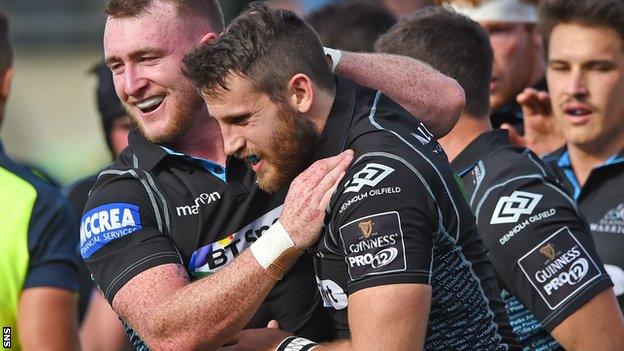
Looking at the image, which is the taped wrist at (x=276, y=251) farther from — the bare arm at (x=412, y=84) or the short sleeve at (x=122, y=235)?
the bare arm at (x=412, y=84)

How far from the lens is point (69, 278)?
17.4 feet

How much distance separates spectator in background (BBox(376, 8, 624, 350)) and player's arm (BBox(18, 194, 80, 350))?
5.09 ft

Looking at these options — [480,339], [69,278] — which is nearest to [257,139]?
[480,339]

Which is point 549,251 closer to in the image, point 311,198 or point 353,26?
point 311,198

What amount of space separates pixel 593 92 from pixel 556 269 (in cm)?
156

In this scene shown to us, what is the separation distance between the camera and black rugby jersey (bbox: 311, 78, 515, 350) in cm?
371

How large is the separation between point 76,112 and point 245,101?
714 inches

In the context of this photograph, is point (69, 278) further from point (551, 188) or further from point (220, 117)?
point (551, 188)

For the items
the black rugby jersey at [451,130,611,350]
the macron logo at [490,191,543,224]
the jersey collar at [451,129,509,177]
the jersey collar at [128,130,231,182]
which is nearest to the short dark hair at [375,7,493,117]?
the jersey collar at [451,129,509,177]

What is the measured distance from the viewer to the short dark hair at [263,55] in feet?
12.8

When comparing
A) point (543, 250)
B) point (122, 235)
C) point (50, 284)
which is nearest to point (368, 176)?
point (122, 235)

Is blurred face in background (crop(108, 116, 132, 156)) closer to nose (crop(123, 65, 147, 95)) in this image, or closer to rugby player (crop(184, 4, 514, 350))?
nose (crop(123, 65, 147, 95))

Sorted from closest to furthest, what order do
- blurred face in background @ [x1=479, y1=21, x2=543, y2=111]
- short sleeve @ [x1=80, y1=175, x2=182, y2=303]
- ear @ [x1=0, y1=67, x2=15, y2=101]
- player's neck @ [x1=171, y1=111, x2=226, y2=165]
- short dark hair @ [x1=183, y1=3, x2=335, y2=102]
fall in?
short dark hair @ [x1=183, y1=3, x2=335, y2=102] → short sleeve @ [x1=80, y1=175, x2=182, y2=303] → player's neck @ [x1=171, y1=111, x2=226, y2=165] → ear @ [x1=0, y1=67, x2=15, y2=101] → blurred face in background @ [x1=479, y1=21, x2=543, y2=111]

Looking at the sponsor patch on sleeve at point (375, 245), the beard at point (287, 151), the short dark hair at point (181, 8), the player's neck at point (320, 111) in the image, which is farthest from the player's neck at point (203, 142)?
the sponsor patch on sleeve at point (375, 245)
